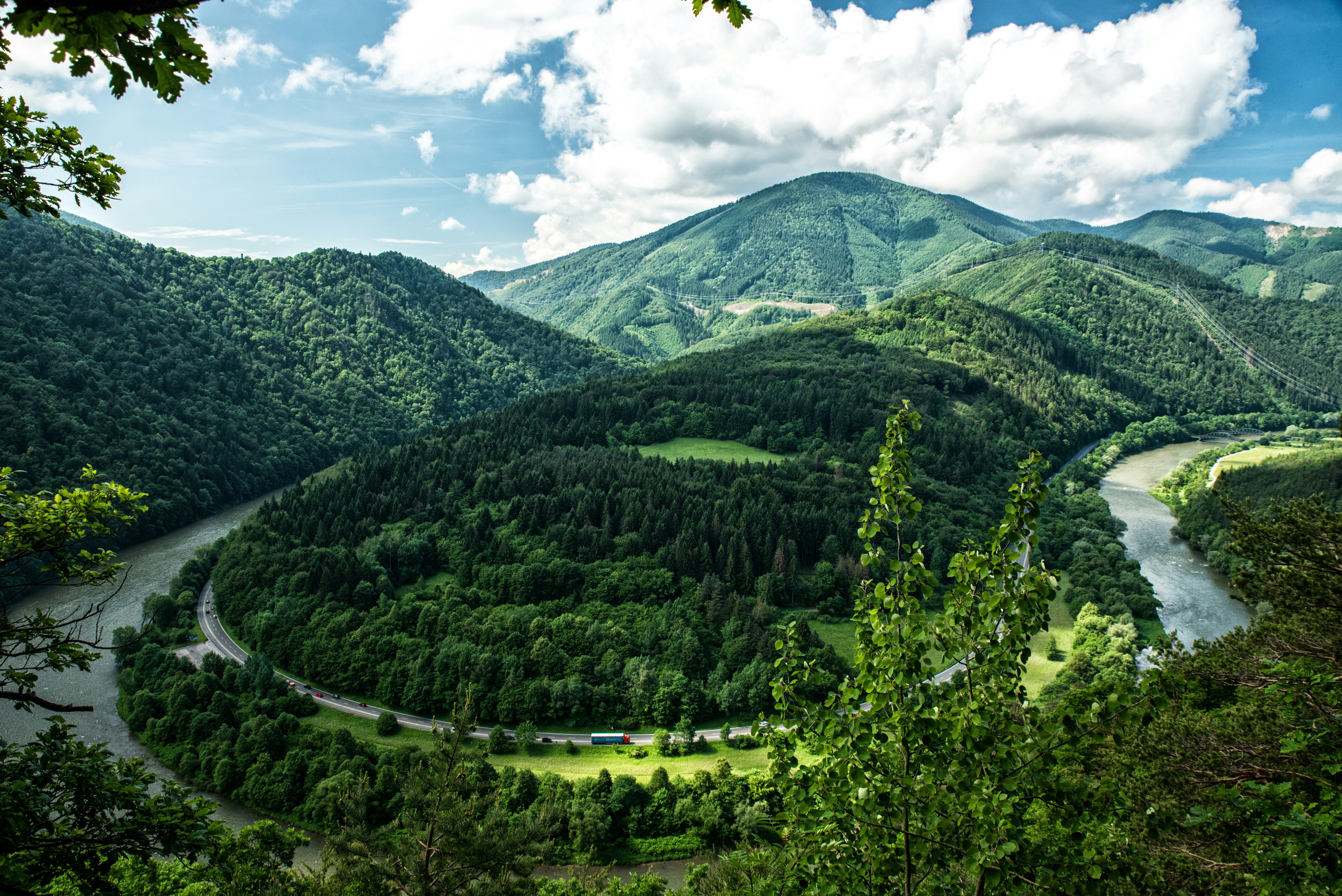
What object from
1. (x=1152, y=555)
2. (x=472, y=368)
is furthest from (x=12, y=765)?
(x=472, y=368)

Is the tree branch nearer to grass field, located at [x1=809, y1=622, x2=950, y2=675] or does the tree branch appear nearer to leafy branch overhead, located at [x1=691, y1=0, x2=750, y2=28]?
leafy branch overhead, located at [x1=691, y1=0, x2=750, y2=28]

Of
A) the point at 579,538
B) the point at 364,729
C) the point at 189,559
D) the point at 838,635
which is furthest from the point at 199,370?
the point at 838,635

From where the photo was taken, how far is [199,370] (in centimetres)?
13275

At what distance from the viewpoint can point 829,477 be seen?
3711 inches

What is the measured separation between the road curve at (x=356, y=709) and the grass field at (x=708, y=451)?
177 ft

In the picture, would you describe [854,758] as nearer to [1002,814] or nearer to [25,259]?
[1002,814]

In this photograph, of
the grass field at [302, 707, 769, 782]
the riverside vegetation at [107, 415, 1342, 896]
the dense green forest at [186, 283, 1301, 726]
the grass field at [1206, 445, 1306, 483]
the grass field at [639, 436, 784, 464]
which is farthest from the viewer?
the grass field at [639, 436, 784, 464]

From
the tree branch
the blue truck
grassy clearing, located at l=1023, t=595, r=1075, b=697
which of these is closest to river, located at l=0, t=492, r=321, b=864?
the blue truck

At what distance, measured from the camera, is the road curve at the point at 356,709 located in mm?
50688

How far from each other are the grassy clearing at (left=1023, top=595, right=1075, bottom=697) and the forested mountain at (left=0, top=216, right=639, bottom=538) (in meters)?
109

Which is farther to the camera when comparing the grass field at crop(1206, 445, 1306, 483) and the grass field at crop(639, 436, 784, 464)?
the grass field at crop(639, 436, 784, 464)

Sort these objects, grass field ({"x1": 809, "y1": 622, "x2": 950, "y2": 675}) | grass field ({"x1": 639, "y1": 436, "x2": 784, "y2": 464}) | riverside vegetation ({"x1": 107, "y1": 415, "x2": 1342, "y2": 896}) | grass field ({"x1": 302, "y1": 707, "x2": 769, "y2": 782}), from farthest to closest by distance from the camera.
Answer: grass field ({"x1": 639, "y1": 436, "x2": 784, "y2": 464}) → grass field ({"x1": 809, "y1": 622, "x2": 950, "y2": 675}) → grass field ({"x1": 302, "y1": 707, "x2": 769, "y2": 782}) → riverside vegetation ({"x1": 107, "y1": 415, "x2": 1342, "y2": 896})

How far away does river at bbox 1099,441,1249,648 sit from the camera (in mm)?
63688

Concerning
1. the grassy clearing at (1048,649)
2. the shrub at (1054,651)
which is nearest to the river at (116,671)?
the grassy clearing at (1048,649)
